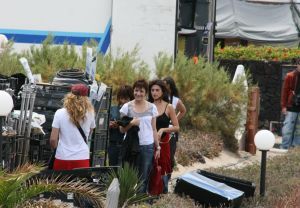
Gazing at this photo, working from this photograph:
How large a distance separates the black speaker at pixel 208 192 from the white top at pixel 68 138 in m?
1.44

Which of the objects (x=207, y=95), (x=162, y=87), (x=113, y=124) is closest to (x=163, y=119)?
(x=162, y=87)

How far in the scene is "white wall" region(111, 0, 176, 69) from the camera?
577 inches

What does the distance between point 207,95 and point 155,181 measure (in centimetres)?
541

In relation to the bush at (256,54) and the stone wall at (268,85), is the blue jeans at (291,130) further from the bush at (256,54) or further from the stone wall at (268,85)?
the bush at (256,54)

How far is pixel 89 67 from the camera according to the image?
33.3ft

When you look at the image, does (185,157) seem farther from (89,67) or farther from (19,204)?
(19,204)

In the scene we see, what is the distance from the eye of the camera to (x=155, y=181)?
996 cm

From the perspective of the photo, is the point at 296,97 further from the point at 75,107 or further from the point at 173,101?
the point at 75,107

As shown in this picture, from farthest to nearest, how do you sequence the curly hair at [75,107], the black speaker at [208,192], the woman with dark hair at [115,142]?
the woman with dark hair at [115,142], the black speaker at [208,192], the curly hair at [75,107]

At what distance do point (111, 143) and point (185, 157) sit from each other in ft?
11.1

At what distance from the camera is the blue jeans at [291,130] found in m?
15.8

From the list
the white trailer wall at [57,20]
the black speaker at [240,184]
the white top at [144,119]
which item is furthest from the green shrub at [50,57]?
the black speaker at [240,184]

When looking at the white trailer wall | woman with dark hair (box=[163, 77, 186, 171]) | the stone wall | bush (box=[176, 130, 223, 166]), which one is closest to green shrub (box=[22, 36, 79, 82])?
the white trailer wall

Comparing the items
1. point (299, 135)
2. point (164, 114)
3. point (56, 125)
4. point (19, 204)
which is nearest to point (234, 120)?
point (299, 135)
